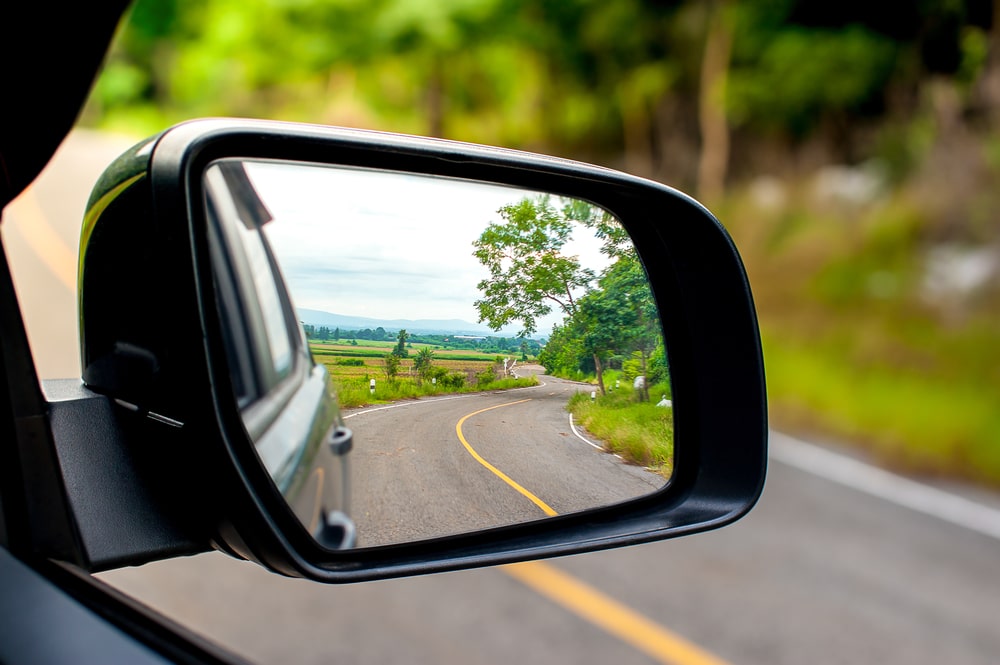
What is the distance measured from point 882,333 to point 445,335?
13.5 metres

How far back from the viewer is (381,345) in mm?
1087

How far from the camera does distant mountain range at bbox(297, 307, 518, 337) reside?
1.08 metres

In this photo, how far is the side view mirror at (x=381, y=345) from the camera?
108cm

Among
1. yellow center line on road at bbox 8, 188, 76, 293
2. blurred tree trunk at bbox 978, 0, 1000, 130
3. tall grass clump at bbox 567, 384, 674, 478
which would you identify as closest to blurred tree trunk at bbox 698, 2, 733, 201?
blurred tree trunk at bbox 978, 0, 1000, 130

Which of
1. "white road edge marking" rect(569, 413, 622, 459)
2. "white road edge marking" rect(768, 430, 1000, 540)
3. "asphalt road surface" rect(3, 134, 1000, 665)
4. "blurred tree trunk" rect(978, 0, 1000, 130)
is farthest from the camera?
"blurred tree trunk" rect(978, 0, 1000, 130)

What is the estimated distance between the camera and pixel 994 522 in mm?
7738

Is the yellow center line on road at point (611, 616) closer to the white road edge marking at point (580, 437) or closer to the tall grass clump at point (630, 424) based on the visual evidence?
the tall grass clump at point (630, 424)

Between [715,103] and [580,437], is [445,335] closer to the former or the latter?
[580,437]

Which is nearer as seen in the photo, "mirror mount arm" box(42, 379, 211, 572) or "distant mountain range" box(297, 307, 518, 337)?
"distant mountain range" box(297, 307, 518, 337)

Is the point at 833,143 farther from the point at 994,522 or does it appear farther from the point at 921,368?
the point at 994,522

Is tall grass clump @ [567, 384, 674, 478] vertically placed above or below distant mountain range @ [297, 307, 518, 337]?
below

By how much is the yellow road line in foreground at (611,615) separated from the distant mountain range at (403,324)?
Result: 3.84 m

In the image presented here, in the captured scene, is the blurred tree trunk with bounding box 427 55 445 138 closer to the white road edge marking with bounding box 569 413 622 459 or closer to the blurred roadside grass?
the blurred roadside grass

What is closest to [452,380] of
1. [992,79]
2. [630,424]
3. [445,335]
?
[445,335]
